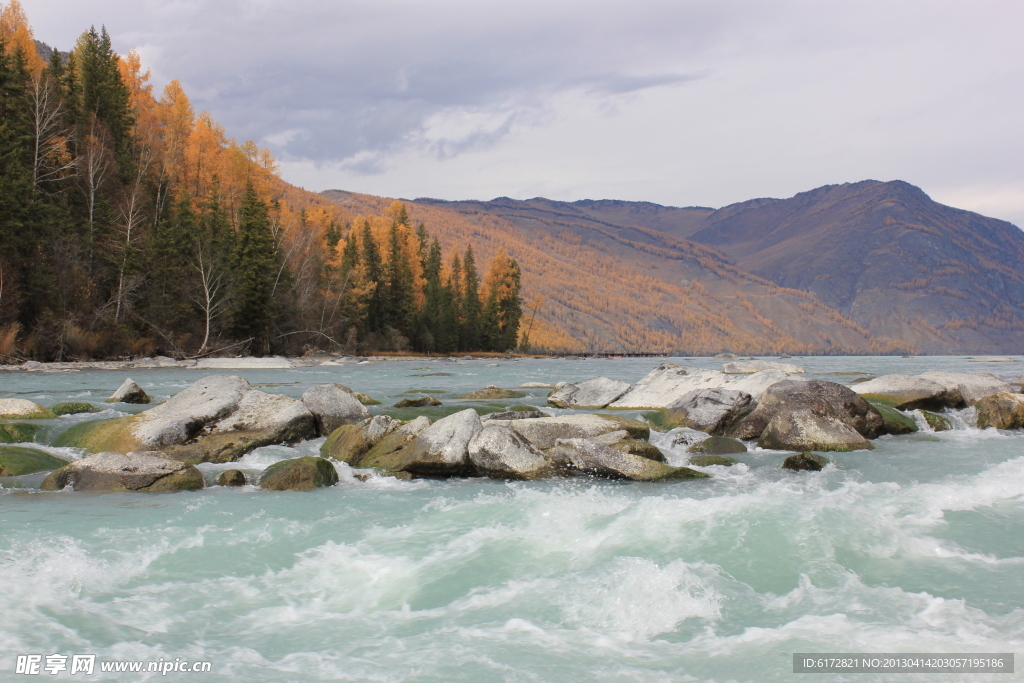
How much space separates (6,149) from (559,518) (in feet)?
119

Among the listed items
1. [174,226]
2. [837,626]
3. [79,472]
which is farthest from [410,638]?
[174,226]

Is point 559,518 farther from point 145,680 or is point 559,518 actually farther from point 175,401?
point 175,401

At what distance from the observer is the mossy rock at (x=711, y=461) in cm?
1101

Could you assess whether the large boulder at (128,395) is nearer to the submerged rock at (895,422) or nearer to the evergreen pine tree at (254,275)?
the submerged rock at (895,422)

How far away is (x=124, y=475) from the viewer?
9.15 metres

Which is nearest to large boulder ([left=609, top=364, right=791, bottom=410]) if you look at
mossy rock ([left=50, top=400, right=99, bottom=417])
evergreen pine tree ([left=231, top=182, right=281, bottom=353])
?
mossy rock ([left=50, top=400, right=99, bottom=417])

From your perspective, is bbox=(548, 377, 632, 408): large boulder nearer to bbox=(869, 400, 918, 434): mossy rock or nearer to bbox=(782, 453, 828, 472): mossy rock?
bbox=(869, 400, 918, 434): mossy rock

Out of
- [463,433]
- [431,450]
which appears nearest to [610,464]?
[463,433]

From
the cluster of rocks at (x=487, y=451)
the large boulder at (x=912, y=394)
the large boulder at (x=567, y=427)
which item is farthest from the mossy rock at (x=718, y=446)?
the large boulder at (x=912, y=394)

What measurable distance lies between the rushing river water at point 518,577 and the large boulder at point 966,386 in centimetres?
805

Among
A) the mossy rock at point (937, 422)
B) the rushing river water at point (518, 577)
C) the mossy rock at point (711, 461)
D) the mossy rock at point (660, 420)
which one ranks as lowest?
the rushing river water at point (518, 577)

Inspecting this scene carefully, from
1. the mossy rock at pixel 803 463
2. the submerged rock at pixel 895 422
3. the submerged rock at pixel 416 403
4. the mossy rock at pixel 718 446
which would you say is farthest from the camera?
the submerged rock at pixel 416 403

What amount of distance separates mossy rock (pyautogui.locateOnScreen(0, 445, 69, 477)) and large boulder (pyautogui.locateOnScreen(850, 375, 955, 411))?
17486 millimetres

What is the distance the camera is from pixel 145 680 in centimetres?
443
